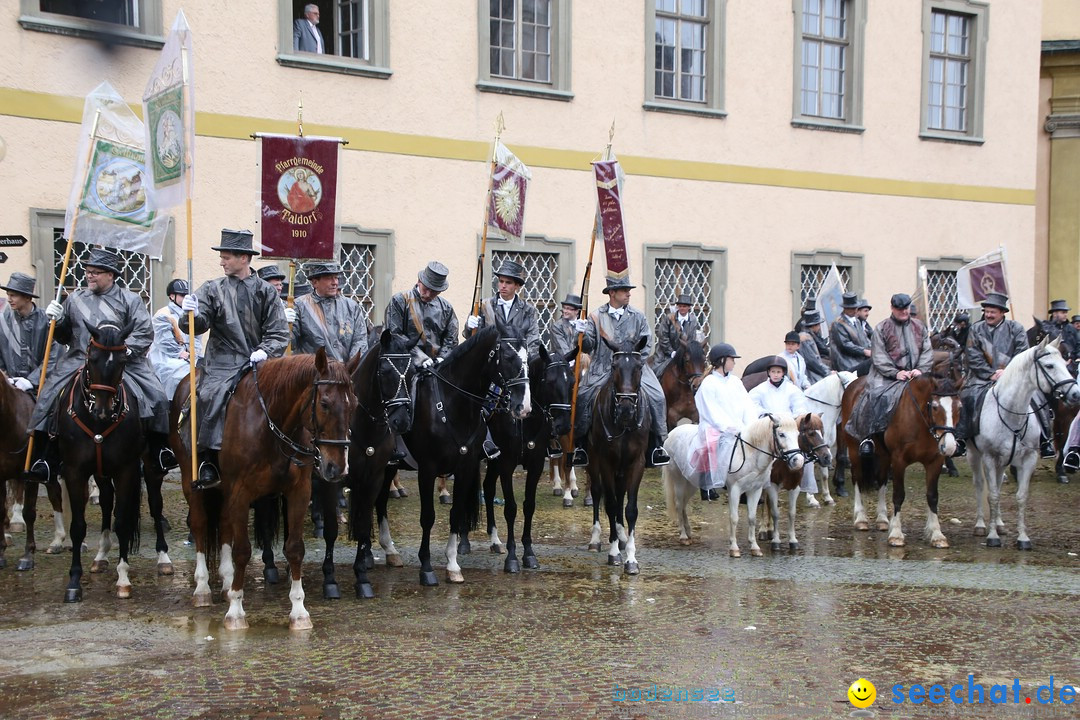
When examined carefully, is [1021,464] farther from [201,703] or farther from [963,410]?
[201,703]

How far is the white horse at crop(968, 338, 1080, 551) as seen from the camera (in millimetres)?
10938

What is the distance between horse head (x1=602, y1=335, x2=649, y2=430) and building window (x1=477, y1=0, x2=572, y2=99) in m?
8.65

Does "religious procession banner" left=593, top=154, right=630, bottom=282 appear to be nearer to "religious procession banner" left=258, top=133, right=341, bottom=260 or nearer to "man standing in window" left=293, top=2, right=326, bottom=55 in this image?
"religious procession banner" left=258, top=133, right=341, bottom=260

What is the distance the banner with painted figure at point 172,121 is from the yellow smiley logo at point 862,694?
5.42 meters

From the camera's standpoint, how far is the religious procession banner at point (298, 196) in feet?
30.6

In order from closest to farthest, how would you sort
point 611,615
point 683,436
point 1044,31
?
1. point 611,615
2. point 683,436
3. point 1044,31

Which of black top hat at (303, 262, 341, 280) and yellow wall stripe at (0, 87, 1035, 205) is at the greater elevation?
yellow wall stripe at (0, 87, 1035, 205)

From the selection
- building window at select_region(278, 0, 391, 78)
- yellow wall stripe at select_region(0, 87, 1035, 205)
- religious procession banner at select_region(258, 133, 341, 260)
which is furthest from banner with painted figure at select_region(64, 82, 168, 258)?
building window at select_region(278, 0, 391, 78)

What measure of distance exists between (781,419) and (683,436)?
0.99 m

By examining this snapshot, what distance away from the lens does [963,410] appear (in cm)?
1173

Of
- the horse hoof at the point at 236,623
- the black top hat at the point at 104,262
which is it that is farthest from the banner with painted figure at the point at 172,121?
the horse hoof at the point at 236,623

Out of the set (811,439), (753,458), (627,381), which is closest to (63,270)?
(627,381)

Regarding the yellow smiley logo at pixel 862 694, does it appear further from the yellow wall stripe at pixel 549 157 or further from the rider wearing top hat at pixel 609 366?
the yellow wall stripe at pixel 549 157

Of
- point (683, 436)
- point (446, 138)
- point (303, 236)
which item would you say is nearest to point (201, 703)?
point (303, 236)
